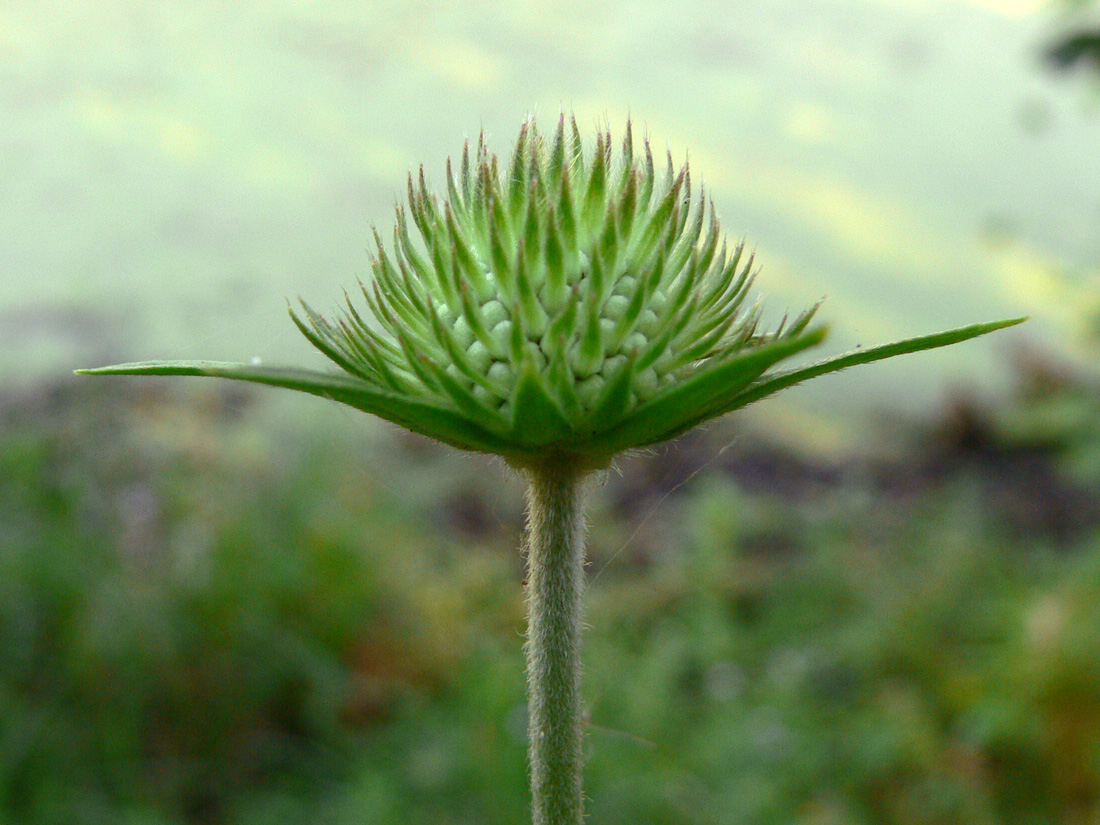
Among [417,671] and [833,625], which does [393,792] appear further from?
[833,625]

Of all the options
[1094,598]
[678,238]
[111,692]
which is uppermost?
[678,238]

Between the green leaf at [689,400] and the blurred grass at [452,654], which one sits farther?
the blurred grass at [452,654]

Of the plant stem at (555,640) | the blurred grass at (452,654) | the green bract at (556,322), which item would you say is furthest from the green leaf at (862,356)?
the blurred grass at (452,654)

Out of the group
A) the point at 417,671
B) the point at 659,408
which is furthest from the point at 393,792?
the point at 659,408

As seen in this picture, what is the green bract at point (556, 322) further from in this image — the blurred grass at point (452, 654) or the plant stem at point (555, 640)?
the blurred grass at point (452, 654)

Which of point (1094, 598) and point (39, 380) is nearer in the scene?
point (1094, 598)

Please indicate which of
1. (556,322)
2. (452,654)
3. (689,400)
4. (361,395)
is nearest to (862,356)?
(689,400)

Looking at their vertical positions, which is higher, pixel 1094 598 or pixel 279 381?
pixel 279 381
